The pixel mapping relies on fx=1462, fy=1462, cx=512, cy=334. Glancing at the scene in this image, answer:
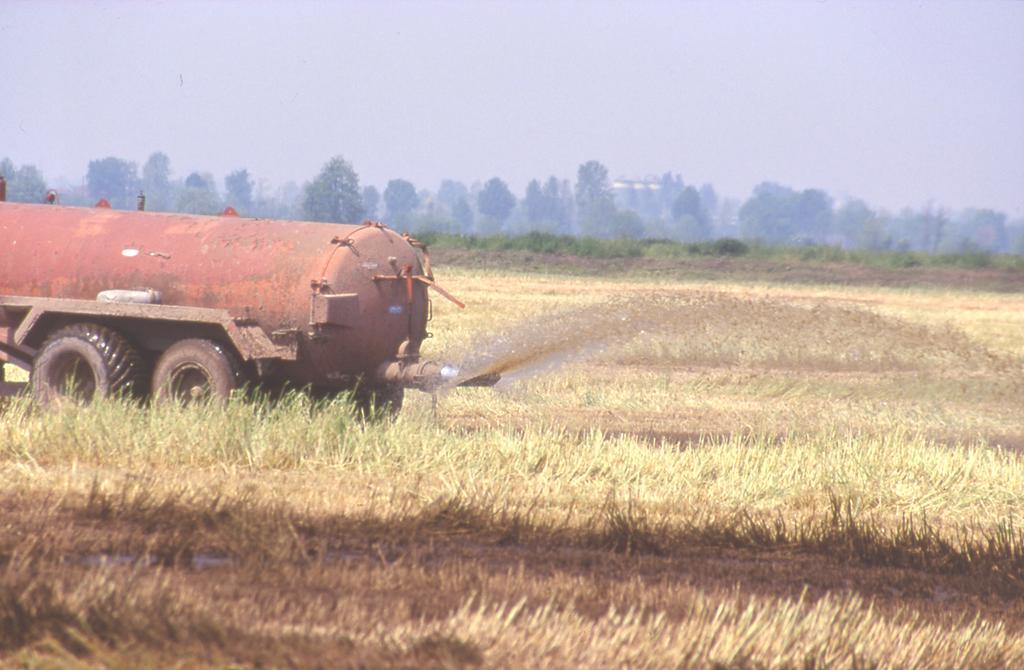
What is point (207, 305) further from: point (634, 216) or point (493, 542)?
point (634, 216)

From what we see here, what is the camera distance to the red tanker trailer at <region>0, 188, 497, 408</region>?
12227mm

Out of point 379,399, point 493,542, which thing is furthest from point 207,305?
point 493,542

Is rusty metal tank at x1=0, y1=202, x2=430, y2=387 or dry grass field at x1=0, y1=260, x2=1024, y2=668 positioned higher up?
rusty metal tank at x1=0, y1=202, x2=430, y2=387

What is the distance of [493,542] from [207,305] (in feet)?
16.6

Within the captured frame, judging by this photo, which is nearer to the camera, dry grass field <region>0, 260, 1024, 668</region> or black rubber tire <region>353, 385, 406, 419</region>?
dry grass field <region>0, 260, 1024, 668</region>

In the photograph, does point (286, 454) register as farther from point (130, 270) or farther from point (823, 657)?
point (823, 657)

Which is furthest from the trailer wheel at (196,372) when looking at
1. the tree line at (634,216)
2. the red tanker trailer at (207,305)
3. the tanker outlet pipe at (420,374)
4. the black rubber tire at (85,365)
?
the tree line at (634,216)

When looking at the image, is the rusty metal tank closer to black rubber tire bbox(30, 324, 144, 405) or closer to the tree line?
black rubber tire bbox(30, 324, 144, 405)

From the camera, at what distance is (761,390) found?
62.3 ft

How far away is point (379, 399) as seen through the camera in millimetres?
13438

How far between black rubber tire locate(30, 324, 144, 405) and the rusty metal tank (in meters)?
0.43

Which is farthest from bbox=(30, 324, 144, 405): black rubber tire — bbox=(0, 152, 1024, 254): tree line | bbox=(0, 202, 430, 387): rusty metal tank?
bbox=(0, 152, 1024, 254): tree line

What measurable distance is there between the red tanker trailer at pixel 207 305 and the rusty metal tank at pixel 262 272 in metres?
0.01

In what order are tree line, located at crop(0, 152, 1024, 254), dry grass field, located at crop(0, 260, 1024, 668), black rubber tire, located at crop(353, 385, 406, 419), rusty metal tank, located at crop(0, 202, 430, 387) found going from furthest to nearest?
tree line, located at crop(0, 152, 1024, 254) < black rubber tire, located at crop(353, 385, 406, 419) < rusty metal tank, located at crop(0, 202, 430, 387) < dry grass field, located at crop(0, 260, 1024, 668)
